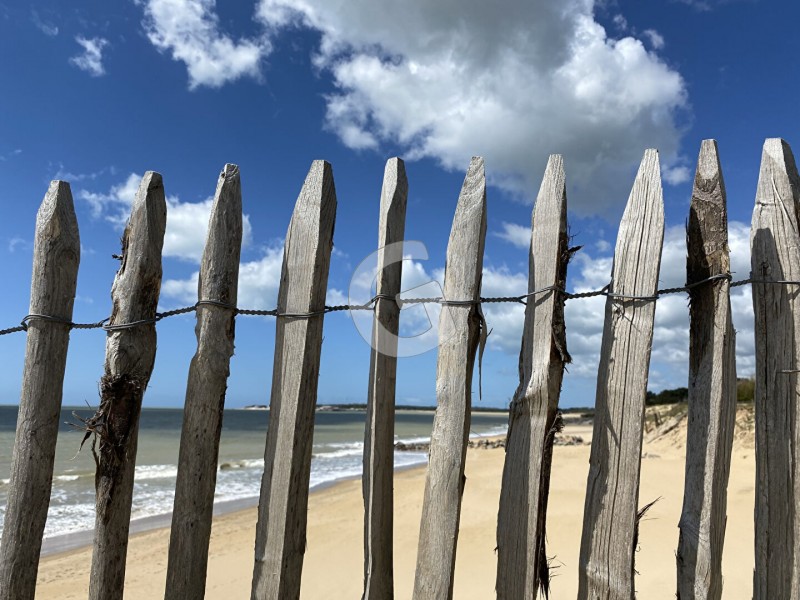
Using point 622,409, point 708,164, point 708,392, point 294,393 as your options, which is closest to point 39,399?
point 294,393

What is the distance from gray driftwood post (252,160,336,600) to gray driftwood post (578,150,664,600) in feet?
3.67

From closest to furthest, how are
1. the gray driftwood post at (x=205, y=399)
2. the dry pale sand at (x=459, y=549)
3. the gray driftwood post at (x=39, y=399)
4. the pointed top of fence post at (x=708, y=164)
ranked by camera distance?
the pointed top of fence post at (x=708, y=164) < the gray driftwood post at (x=205, y=399) < the gray driftwood post at (x=39, y=399) < the dry pale sand at (x=459, y=549)

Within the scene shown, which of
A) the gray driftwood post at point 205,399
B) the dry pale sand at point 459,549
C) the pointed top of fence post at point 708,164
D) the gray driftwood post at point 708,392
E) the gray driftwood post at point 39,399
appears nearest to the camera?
the gray driftwood post at point 708,392

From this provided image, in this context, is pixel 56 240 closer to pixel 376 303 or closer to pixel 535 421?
pixel 376 303

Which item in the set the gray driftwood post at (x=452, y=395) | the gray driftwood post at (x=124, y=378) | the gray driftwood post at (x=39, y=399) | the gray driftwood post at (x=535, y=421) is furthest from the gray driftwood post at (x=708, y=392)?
the gray driftwood post at (x=39, y=399)

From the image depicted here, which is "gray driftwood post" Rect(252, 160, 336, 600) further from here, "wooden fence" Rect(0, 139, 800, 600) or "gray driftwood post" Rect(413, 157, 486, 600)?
"gray driftwood post" Rect(413, 157, 486, 600)

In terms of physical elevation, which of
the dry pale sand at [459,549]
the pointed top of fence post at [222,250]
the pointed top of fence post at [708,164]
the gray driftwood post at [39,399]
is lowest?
the dry pale sand at [459,549]

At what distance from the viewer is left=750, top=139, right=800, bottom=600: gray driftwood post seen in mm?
2311

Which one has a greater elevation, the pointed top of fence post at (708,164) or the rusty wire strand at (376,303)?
the pointed top of fence post at (708,164)

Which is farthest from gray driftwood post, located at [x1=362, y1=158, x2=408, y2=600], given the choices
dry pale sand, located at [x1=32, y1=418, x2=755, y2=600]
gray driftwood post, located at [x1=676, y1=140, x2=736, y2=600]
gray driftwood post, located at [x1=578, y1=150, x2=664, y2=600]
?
dry pale sand, located at [x1=32, y1=418, x2=755, y2=600]

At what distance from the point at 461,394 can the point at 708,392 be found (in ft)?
3.04

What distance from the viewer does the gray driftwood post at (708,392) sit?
2238 millimetres

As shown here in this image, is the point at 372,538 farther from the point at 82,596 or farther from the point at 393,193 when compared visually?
the point at 82,596

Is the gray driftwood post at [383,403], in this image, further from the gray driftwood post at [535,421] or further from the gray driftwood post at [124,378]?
the gray driftwood post at [124,378]
